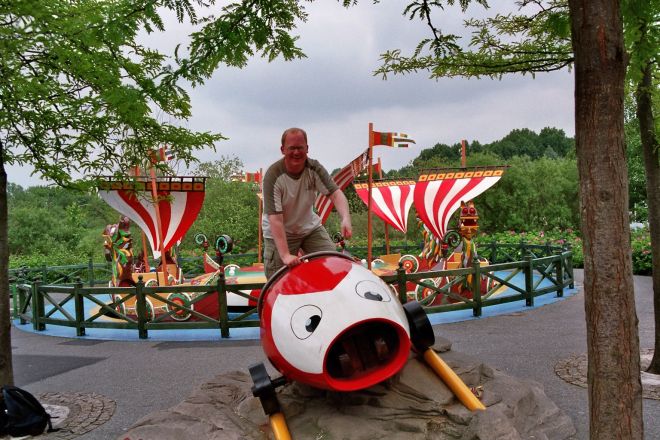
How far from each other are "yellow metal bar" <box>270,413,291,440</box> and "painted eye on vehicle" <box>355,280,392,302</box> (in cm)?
99

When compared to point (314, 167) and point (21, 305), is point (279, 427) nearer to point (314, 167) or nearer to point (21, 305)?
point (314, 167)

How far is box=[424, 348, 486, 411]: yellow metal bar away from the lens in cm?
331

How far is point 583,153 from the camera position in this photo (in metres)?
2.38

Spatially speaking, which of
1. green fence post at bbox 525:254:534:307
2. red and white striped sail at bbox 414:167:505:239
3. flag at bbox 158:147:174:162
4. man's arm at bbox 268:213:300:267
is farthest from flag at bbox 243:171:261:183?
man's arm at bbox 268:213:300:267

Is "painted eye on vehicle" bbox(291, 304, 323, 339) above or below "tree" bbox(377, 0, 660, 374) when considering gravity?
below

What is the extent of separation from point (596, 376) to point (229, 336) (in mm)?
6092

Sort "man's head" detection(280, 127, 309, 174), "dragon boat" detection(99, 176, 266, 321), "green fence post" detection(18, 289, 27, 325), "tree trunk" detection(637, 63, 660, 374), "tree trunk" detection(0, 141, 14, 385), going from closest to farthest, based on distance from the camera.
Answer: "man's head" detection(280, 127, 309, 174) → "tree trunk" detection(0, 141, 14, 385) → "tree trunk" detection(637, 63, 660, 374) → "dragon boat" detection(99, 176, 266, 321) → "green fence post" detection(18, 289, 27, 325)

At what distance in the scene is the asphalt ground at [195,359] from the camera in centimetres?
467

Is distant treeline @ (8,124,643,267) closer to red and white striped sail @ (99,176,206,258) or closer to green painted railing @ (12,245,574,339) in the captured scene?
red and white striped sail @ (99,176,206,258)

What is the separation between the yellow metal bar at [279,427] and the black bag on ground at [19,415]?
2.19m

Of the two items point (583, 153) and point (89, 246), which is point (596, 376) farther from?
point (89, 246)

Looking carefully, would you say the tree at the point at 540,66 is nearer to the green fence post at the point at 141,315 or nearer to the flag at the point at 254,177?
the green fence post at the point at 141,315

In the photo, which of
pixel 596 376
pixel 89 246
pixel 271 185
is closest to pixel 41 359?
pixel 271 185

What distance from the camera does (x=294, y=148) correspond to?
11.9 ft
